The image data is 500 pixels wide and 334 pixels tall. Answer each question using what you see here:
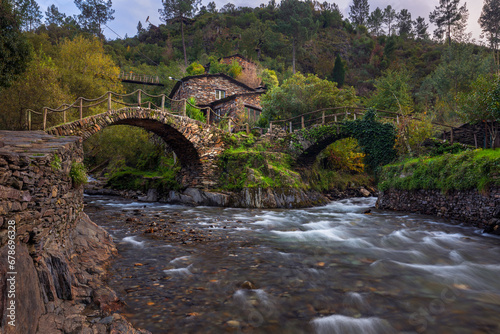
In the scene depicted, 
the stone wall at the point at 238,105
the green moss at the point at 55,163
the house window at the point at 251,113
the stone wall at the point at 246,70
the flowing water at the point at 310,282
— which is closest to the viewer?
the flowing water at the point at 310,282

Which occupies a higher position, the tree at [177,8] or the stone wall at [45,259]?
the tree at [177,8]

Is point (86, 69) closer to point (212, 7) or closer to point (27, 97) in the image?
point (27, 97)

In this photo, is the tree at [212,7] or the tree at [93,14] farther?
the tree at [212,7]

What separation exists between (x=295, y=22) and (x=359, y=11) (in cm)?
4452

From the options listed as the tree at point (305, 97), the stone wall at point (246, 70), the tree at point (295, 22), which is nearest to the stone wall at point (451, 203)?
the tree at point (305, 97)

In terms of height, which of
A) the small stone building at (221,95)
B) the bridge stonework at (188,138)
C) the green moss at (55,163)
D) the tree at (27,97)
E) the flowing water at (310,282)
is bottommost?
the flowing water at (310,282)

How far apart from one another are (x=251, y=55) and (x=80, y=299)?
53857 millimetres

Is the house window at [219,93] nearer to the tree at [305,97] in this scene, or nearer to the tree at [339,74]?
A: the tree at [305,97]

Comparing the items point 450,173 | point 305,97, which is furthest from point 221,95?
point 450,173

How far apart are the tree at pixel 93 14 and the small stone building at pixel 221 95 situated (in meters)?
39.9

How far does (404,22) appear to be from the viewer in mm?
76250

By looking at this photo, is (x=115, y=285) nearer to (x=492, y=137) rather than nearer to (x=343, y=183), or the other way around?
(x=492, y=137)

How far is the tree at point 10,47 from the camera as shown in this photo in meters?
13.3

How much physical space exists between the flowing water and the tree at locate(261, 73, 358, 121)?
651 inches
